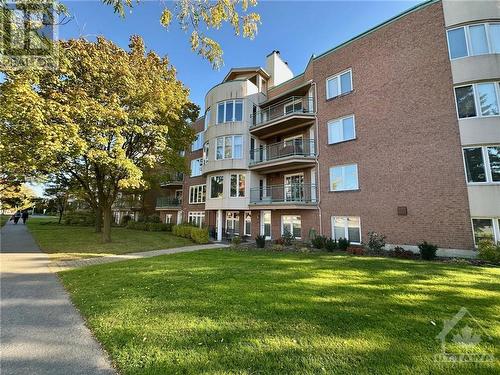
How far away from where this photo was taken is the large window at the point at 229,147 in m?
20.0

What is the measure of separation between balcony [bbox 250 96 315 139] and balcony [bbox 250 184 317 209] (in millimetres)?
4607

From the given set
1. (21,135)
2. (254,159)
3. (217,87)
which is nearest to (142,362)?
(21,135)

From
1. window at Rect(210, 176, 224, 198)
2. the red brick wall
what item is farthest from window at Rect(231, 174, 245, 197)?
the red brick wall

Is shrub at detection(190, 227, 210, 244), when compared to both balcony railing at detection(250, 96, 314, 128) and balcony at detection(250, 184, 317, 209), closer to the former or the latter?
balcony at detection(250, 184, 317, 209)

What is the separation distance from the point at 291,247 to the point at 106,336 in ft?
37.7

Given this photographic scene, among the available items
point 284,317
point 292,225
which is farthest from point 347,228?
point 284,317

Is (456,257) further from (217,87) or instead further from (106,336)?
(217,87)

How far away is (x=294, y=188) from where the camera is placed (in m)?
17.9

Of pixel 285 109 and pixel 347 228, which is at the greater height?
pixel 285 109

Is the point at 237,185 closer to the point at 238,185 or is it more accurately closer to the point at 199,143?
the point at 238,185

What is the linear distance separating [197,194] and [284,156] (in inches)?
507

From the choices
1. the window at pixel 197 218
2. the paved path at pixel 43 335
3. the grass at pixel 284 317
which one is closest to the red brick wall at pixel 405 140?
the grass at pixel 284 317

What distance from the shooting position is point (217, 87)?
2139cm

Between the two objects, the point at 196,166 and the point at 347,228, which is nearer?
the point at 347,228
